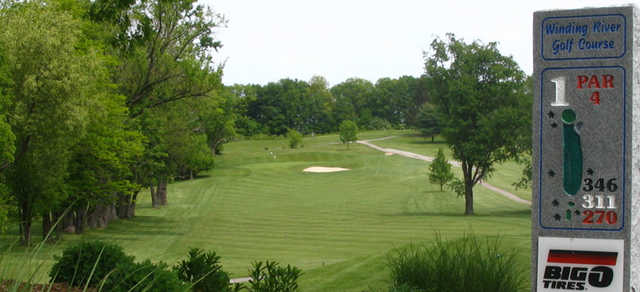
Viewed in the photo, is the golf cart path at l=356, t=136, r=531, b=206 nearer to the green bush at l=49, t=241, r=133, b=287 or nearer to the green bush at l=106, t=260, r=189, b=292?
the green bush at l=49, t=241, r=133, b=287

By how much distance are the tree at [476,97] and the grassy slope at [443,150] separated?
3.29 meters

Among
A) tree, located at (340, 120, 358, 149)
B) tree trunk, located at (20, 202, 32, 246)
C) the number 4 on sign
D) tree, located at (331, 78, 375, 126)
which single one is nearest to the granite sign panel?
the number 4 on sign

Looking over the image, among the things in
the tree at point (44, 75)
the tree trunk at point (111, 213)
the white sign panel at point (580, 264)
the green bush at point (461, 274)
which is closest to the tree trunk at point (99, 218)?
the tree trunk at point (111, 213)

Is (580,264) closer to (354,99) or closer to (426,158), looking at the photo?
(426,158)

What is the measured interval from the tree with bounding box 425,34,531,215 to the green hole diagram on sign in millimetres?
38040

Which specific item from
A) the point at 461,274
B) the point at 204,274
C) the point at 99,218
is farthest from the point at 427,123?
the point at 204,274

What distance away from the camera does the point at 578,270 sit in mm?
5262

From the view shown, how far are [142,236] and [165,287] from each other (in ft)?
96.1

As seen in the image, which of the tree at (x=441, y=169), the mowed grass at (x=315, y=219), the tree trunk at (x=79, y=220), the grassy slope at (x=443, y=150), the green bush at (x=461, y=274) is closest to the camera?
the green bush at (x=461, y=274)

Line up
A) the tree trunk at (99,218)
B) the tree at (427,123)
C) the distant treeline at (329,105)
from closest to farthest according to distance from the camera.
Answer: the tree trunk at (99,218) < the tree at (427,123) < the distant treeline at (329,105)

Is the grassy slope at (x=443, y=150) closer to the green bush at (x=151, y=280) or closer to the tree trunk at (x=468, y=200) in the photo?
the tree trunk at (x=468, y=200)

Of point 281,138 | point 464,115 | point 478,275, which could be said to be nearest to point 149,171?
point 464,115

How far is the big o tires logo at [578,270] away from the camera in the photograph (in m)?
5.21

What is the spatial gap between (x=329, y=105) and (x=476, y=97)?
92492mm
